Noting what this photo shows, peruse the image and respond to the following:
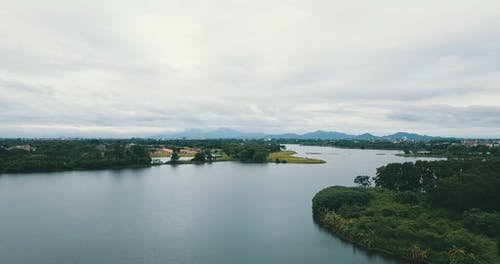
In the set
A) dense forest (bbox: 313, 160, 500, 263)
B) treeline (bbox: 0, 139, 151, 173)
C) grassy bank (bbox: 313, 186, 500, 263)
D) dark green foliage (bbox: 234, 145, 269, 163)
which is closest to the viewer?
grassy bank (bbox: 313, 186, 500, 263)

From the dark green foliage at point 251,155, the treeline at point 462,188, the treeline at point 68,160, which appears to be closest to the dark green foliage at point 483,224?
the treeline at point 462,188

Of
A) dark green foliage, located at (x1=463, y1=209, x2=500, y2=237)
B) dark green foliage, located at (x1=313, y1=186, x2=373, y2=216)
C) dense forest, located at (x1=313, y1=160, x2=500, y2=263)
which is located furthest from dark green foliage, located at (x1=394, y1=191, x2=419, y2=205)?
dark green foliage, located at (x1=463, y1=209, x2=500, y2=237)

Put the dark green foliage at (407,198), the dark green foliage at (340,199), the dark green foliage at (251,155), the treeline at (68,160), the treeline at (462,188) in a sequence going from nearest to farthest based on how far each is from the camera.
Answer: the treeline at (462,188), the dark green foliage at (340,199), the dark green foliage at (407,198), the treeline at (68,160), the dark green foliage at (251,155)

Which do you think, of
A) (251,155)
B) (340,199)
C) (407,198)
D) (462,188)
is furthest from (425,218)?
(251,155)

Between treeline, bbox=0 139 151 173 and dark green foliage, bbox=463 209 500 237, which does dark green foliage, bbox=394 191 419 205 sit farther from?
treeline, bbox=0 139 151 173

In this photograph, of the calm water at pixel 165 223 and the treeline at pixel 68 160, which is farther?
the treeline at pixel 68 160

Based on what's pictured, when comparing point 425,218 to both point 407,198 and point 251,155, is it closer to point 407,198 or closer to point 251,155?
point 407,198

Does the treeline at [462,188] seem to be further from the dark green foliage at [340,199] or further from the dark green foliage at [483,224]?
the dark green foliage at [340,199]
